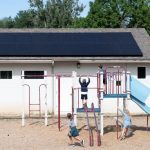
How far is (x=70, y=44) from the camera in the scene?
1097 inches

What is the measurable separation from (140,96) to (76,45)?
937cm

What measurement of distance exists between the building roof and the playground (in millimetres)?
4587

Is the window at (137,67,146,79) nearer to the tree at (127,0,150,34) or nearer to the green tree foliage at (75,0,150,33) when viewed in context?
the green tree foliage at (75,0,150,33)

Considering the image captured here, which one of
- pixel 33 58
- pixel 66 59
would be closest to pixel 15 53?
pixel 33 58

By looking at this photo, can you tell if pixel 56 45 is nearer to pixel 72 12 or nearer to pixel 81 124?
pixel 81 124

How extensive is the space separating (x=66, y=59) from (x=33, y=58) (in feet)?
5.44

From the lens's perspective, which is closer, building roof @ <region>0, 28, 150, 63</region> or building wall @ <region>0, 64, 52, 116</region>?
building wall @ <region>0, 64, 52, 116</region>

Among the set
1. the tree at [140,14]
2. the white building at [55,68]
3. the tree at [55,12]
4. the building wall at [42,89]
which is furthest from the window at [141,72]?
the tree at [55,12]

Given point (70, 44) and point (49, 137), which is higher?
point (70, 44)

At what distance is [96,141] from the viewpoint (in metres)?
17.0

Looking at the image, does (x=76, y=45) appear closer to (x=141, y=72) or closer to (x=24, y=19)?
(x=141, y=72)

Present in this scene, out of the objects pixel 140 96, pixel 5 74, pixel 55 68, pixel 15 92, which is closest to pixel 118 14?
pixel 55 68

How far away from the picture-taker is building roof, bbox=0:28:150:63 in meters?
26.3

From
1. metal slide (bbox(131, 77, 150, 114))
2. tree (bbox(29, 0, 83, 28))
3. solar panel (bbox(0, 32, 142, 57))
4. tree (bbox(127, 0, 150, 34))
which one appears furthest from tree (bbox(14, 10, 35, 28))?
metal slide (bbox(131, 77, 150, 114))
